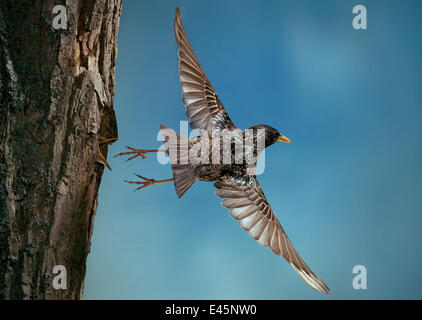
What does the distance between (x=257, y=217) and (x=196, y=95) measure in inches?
32.6

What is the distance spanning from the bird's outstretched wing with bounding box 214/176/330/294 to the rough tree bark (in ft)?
2.50

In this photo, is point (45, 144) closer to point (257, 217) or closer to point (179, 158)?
point (179, 158)

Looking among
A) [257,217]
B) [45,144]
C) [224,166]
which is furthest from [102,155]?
[257,217]

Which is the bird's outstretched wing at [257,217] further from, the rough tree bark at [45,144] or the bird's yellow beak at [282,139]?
the rough tree bark at [45,144]

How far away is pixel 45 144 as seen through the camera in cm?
145

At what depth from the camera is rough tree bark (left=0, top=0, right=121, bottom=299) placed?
4.48ft

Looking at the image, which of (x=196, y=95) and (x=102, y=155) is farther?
(x=196, y=95)

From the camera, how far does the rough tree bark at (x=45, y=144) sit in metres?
1.36

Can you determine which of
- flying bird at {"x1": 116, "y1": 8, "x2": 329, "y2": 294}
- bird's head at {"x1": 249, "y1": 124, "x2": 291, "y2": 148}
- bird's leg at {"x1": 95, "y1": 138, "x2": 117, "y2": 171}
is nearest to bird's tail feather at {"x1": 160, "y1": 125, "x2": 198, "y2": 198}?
flying bird at {"x1": 116, "y1": 8, "x2": 329, "y2": 294}

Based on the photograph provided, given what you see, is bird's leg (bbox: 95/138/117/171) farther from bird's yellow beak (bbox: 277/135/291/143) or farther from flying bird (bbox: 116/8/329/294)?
bird's yellow beak (bbox: 277/135/291/143)

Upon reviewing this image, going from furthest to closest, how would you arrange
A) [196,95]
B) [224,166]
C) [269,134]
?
[196,95] → [269,134] → [224,166]

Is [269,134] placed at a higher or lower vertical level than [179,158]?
higher

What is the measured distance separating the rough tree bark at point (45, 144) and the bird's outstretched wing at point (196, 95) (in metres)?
0.68
